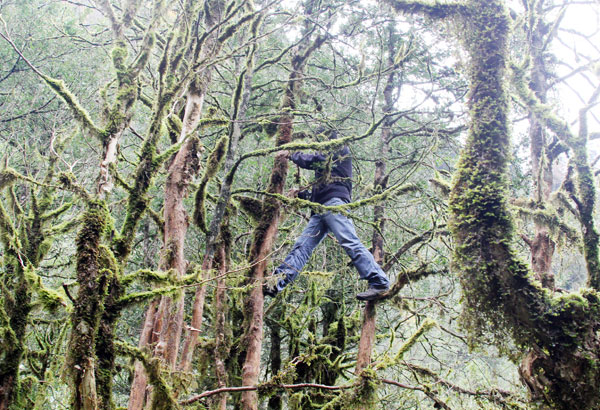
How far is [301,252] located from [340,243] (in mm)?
523

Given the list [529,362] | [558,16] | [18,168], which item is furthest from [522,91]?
[18,168]

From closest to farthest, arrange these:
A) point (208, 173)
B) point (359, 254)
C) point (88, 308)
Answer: point (88, 308) → point (208, 173) → point (359, 254)

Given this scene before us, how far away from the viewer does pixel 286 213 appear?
209 inches

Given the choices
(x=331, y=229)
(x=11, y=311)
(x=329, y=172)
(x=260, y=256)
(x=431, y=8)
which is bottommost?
(x=11, y=311)

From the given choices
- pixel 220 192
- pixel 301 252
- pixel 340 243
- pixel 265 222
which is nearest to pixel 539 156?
pixel 340 243

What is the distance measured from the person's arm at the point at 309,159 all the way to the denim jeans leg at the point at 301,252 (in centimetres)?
73

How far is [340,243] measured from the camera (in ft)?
16.8

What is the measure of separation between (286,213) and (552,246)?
3.40 m

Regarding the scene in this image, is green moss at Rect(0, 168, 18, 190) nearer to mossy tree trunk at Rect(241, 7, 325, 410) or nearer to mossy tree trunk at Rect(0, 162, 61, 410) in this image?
mossy tree trunk at Rect(0, 162, 61, 410)

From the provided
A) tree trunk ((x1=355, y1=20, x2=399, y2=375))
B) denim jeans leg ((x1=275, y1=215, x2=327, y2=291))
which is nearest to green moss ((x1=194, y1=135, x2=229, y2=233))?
denim jeans leg ((x1=275, y1=215, x2=327, y2=291))

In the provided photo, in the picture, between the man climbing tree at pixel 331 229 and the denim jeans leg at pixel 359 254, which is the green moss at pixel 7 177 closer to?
the man climbing tree at pixel 331 229

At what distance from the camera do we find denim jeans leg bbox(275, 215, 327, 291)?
4.83m

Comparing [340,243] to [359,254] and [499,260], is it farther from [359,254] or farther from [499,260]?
[499,260]

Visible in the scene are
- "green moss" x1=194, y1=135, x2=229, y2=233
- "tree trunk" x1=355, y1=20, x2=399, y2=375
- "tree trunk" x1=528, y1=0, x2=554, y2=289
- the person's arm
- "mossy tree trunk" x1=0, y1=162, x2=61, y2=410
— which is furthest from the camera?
"tree trunk" x1=355, y1=20, x2=399, y2=375
